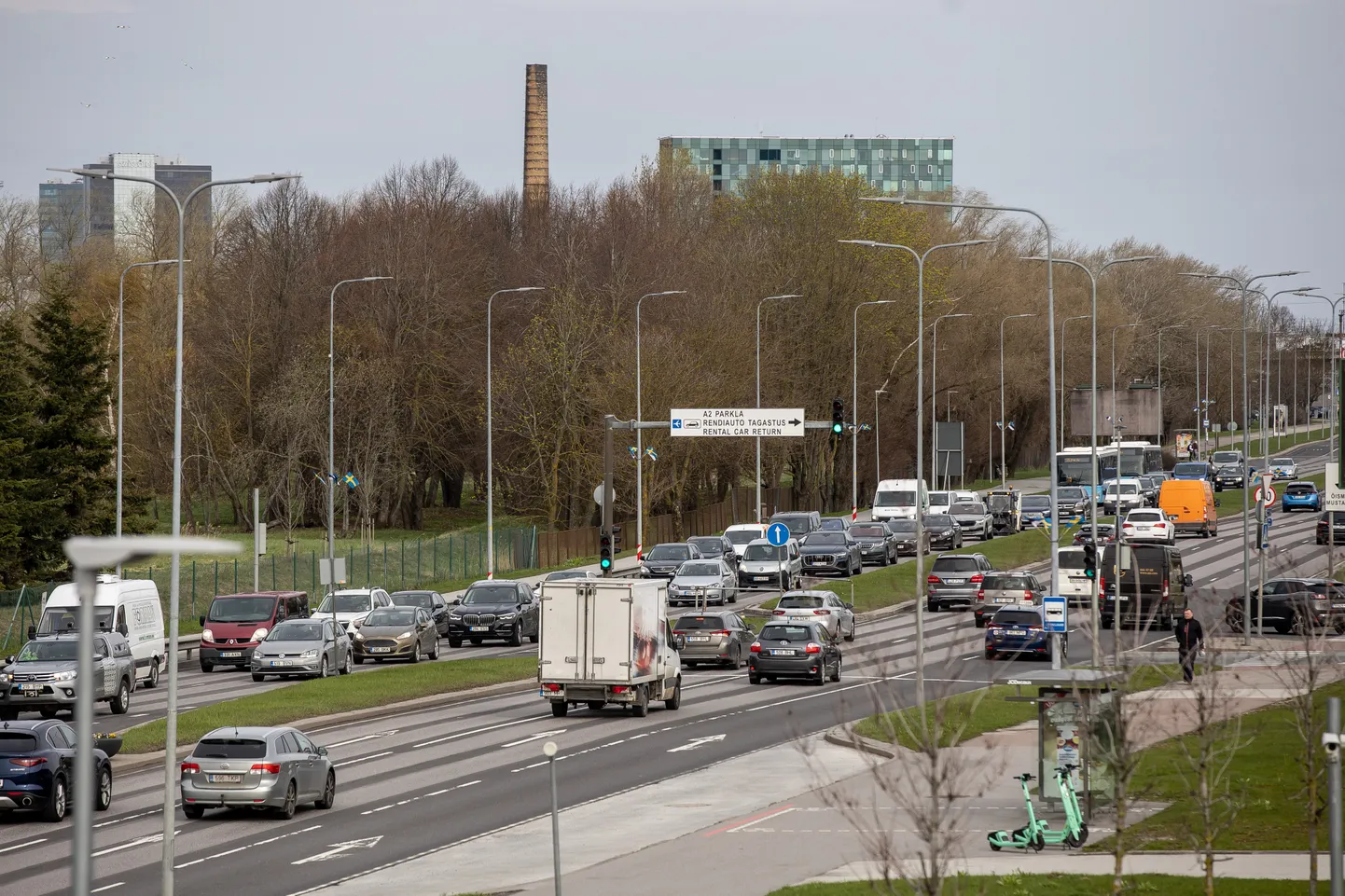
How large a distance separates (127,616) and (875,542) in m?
32.6

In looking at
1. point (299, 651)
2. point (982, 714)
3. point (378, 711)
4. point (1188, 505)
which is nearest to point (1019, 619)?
point (982, 714)

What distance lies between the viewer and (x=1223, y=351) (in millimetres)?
133000

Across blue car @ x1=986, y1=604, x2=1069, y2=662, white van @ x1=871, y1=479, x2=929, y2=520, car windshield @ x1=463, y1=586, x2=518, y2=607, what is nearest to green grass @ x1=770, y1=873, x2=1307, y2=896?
blue car @ x1=986, y1=604, x2=1069, y2=662

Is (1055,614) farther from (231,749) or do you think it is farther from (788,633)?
(231,749)

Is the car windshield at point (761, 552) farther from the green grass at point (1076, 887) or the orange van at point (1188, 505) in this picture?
the green grass at point (1076, 887)

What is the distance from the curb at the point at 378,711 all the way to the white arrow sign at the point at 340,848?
660 centimetres

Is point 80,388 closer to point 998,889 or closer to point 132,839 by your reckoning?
point 132,839

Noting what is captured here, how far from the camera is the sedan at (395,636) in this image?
44.6m

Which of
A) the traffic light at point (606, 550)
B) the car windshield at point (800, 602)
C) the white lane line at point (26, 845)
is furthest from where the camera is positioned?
the car windshield at point (800, 602)

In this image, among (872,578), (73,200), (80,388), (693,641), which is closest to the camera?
(693,641)

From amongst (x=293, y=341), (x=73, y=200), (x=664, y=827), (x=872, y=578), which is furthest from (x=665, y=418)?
(x=73, y=200)

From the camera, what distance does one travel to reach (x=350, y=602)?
162 ft

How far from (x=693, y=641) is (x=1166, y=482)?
37.3 m

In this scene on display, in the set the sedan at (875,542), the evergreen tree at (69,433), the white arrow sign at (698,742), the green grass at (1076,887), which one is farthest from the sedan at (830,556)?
the green grass at (1076,887)
